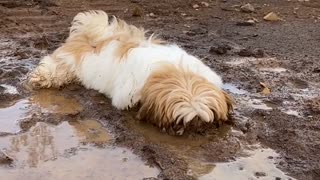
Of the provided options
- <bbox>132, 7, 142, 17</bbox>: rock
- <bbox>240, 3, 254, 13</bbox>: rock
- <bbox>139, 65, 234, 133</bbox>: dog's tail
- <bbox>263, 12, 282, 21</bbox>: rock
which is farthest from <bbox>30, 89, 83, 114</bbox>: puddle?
<bbox>240, 3, 254, 13</bbox>: rock

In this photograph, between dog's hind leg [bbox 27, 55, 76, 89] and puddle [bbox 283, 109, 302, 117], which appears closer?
puddle [bbox 283, 109, 302, 117]

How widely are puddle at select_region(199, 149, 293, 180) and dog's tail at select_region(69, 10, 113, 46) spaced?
2.05 m

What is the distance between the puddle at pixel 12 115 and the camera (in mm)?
4906

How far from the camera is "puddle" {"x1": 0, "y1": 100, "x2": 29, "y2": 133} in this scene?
4.91 m

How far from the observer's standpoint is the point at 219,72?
20.6ft

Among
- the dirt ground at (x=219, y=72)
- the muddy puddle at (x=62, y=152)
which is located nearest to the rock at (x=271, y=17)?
the dirt ground at (x=219, y=72)

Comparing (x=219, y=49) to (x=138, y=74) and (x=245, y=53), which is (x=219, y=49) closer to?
(x=245, y=53)

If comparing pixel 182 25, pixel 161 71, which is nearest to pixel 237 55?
pixel 182 25

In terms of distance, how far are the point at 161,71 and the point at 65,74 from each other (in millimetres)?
1333

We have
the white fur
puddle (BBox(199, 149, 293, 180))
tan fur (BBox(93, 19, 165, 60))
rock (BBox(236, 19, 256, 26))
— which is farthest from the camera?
rock (BBox(236, 19, 256, 26))

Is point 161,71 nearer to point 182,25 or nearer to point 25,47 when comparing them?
point 25,47

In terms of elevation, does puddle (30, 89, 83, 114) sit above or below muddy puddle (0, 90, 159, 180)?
below

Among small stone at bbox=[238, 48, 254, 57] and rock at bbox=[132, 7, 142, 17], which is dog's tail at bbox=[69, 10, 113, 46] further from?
rock at bbox=[132, 7, 142, 17]

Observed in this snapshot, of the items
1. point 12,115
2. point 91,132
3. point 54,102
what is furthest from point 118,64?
point 12,115
